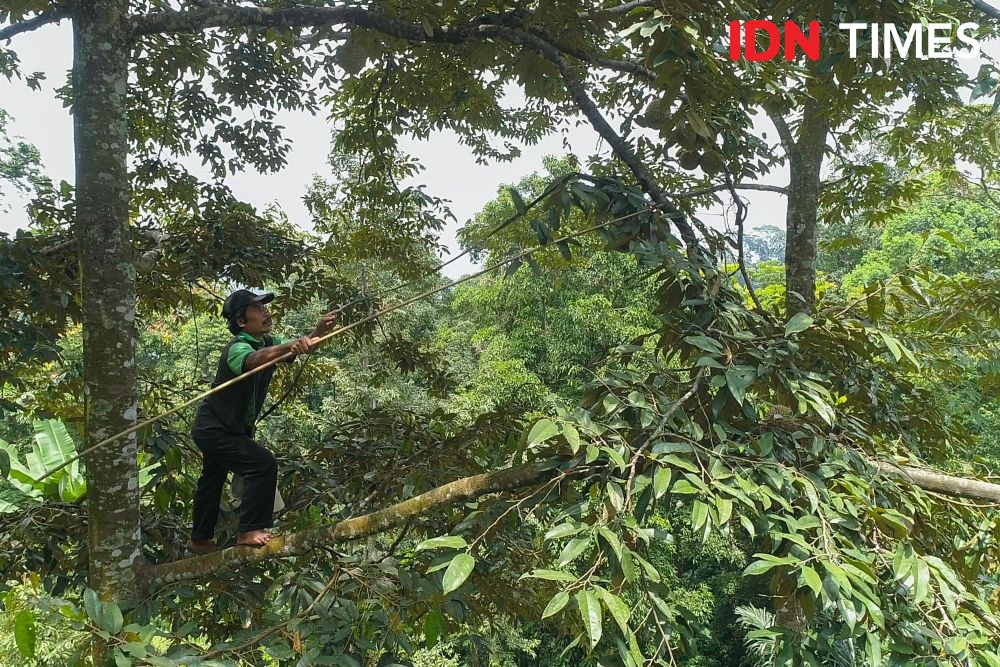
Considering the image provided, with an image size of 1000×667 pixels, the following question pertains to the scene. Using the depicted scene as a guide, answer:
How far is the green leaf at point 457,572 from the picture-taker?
4.15 ft

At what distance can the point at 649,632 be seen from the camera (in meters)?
1.41

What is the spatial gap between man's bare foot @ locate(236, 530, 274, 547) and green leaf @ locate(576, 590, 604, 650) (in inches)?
59.5

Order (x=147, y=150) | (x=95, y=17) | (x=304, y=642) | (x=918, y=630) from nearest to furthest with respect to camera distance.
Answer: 1. (x=918, y=630)
2. (x=304, y=642)
3. (x=95, y=17)
4. (x=147, y=150)

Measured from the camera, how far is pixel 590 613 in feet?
3.70

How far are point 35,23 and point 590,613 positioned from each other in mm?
3029

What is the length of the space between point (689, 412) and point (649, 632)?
0.66 meters

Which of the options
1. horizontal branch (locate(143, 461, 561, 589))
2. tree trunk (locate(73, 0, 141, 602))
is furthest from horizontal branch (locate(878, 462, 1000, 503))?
tree trunk (locate(73, 0, 141, 602))

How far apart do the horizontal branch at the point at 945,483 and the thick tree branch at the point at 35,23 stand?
336 cm

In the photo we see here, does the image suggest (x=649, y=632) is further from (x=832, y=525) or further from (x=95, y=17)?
(x=95, y=17)

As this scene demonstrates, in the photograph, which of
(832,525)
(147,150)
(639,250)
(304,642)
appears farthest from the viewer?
(147,150)

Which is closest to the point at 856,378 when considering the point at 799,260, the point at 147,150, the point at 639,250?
the point at 639,250

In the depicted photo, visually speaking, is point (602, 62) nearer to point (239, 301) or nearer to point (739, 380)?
point (739, 380)

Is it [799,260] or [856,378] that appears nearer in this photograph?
[856,378]

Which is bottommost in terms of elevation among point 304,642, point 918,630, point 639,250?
point 304,642
